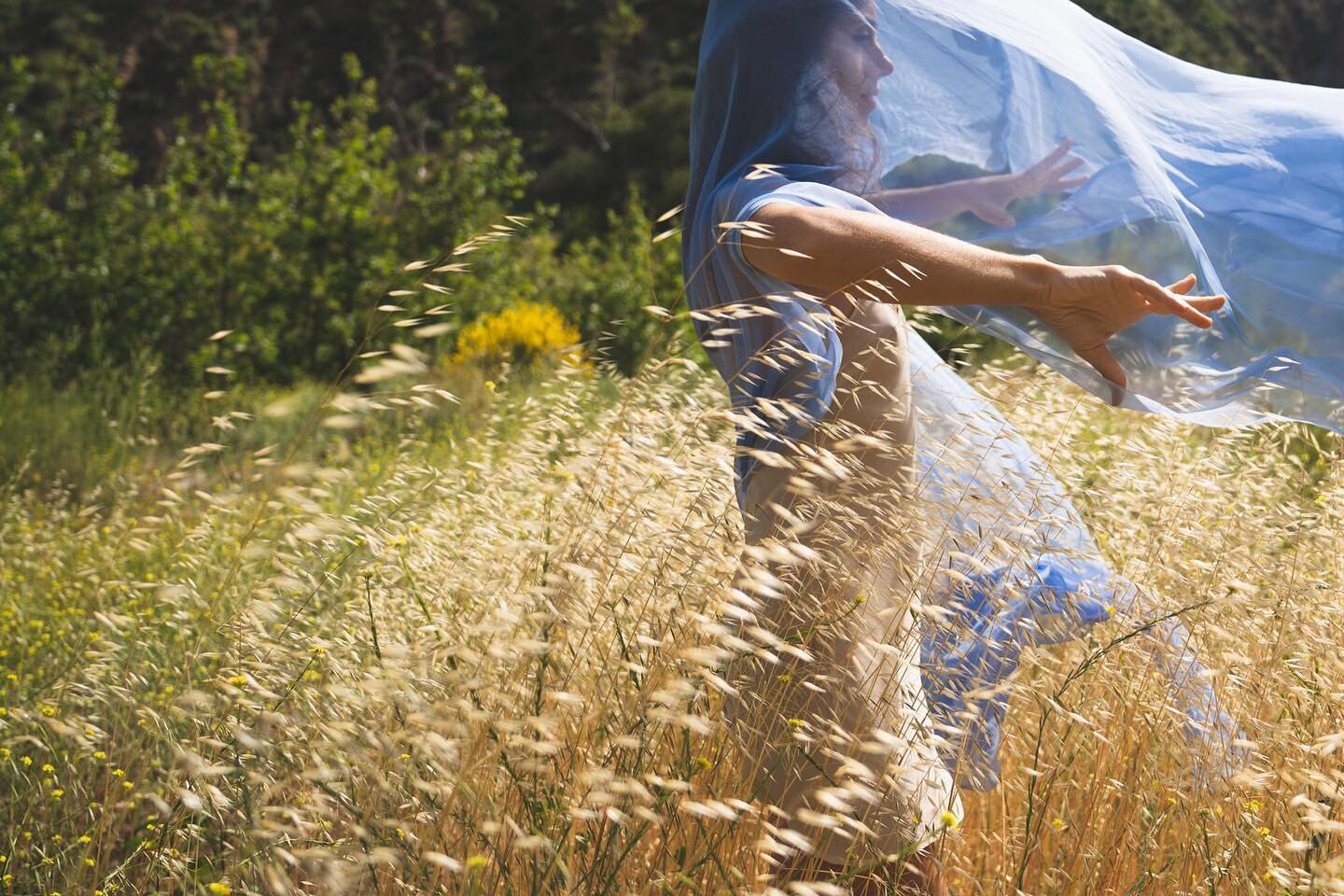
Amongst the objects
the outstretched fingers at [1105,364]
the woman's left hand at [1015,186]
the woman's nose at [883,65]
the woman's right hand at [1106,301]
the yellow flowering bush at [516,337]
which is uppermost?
the woman's nose at [883,65]

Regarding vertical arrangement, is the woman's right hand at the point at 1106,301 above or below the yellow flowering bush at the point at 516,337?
above

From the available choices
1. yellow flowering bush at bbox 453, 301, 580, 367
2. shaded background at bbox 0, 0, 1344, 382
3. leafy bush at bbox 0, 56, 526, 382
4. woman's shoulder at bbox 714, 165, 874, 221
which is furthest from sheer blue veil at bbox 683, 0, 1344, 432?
leafy bush at bbox 0, 56, 526, 382

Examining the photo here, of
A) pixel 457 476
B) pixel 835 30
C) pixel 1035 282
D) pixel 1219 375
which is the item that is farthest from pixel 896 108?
pixel 457 476

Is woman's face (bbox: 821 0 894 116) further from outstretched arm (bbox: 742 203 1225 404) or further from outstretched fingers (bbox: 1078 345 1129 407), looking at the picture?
outstretched fingers (bbox: 1078 345 1129 407)

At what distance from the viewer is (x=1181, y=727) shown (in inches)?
75.5

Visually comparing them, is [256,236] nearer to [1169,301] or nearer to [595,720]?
[595,720]

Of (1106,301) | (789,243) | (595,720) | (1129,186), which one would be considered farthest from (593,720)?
(1129,186)

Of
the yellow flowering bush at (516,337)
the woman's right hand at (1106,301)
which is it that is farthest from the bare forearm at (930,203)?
the yellow flowering bush at (516,337)

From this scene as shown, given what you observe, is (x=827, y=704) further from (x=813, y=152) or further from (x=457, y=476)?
(x=457, y=476)

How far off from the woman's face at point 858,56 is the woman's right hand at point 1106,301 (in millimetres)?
448

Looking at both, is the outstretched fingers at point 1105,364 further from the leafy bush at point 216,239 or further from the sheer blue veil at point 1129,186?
the leafy bush at point 216,239

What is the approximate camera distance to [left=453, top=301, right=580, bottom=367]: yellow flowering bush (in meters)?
7.60

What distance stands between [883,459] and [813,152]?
0.51m

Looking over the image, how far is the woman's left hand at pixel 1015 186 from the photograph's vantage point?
2014mm
